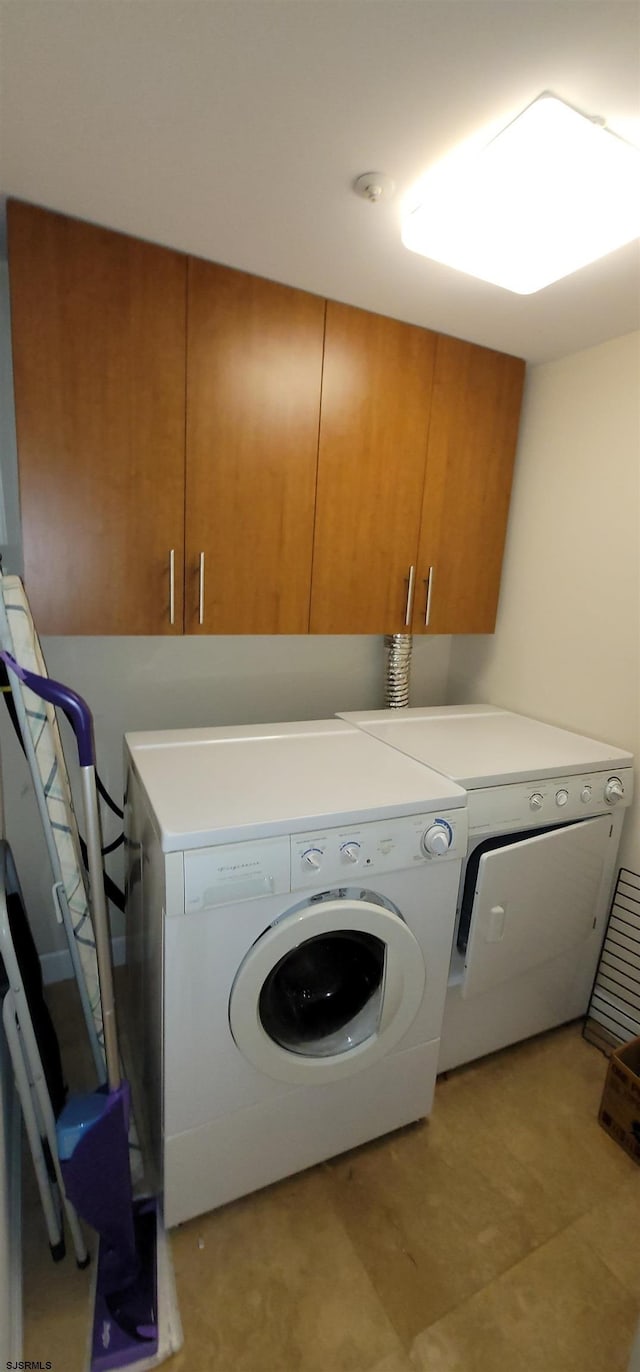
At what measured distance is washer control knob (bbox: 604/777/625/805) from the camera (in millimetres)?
1715

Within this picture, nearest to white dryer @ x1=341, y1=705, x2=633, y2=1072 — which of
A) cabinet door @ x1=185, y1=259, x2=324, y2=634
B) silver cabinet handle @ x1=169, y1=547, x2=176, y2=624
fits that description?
cabinet door @ x1=185, y1=259, x2=324, y2=634

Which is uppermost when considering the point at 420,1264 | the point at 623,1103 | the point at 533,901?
the point at 533,901

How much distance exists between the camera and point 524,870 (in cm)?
154

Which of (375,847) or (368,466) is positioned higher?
(368,466)

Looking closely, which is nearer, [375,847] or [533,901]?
[375,847]

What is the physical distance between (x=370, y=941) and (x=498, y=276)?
1.60m

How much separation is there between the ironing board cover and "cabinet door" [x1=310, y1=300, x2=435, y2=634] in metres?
0.94

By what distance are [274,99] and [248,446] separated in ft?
2.36

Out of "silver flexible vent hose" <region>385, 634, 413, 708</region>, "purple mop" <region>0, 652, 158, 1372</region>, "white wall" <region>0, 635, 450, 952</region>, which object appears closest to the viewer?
"purple mop" <region>0, 652, 158, 1372</region>

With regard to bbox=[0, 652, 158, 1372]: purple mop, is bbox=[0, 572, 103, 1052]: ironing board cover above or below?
above

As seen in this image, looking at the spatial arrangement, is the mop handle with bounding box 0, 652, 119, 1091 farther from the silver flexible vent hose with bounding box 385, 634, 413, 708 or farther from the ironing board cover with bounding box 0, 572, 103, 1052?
the silver flexible vent hose with bounding box 385, 634, 413, 708

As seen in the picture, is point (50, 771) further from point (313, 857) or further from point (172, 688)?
point (172, 688)

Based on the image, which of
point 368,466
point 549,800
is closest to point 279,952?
point 549,800

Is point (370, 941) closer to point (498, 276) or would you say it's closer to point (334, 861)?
point (334, 861)
